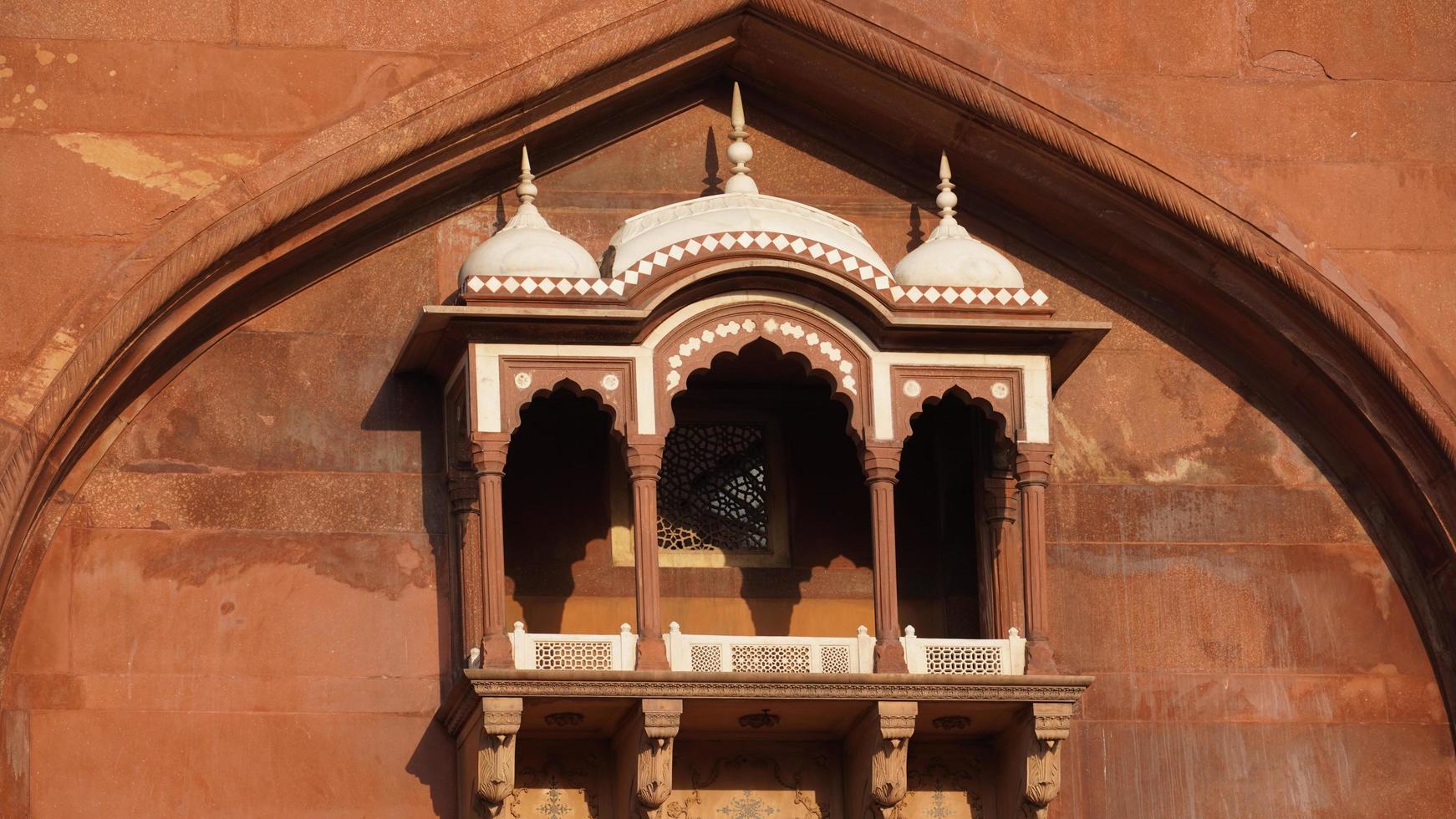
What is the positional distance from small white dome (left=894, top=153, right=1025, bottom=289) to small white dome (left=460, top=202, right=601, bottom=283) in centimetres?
131

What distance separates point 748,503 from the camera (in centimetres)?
1311

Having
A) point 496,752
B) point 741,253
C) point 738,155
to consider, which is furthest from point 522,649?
point 738,155

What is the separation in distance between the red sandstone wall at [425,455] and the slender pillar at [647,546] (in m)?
0.99

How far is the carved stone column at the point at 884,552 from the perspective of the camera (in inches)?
482

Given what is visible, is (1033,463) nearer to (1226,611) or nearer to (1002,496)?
(1002,496)

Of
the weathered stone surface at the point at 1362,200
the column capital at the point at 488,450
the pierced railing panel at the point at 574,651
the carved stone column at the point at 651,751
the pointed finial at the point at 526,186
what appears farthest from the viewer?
the weathered stone surface at the point at 1362,200

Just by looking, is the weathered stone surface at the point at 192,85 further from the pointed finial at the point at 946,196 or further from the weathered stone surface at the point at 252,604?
the pointed finial at the point at 946,196

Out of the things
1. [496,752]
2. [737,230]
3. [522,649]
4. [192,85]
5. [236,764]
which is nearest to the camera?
[496,752]

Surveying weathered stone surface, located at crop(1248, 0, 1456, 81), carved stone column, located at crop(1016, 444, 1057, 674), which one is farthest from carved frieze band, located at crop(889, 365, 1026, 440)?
weathered stone surface, located at crop(1248, 0, 1456, 81)

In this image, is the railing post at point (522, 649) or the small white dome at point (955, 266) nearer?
the railing post at point (522, 649)

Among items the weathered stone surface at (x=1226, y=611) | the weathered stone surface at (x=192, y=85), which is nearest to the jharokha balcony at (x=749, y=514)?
the weathered stone surface at (x=1226, y=611)

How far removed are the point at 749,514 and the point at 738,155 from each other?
152 cm

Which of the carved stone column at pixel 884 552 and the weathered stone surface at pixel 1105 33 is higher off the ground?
the weathered stone surface at pixel 1105 33

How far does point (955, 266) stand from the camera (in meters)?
12.8
